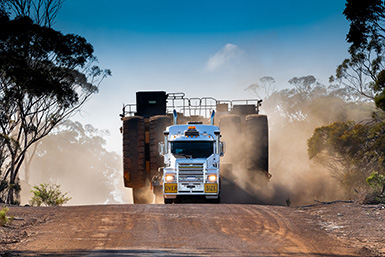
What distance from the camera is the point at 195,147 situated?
20891 millimetres

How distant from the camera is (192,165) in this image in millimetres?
20219

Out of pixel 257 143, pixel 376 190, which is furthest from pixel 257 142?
pixel 376 190

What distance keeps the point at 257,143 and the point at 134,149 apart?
20.2 ft

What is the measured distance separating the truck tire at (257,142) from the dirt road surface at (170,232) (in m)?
8.13

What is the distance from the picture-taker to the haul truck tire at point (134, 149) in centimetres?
2500

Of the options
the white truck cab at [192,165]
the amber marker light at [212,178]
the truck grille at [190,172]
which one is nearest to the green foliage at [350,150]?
the white truck cab at [192,165]

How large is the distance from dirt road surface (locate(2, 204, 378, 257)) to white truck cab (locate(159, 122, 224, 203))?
110 inches

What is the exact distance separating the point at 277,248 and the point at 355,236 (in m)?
2.77

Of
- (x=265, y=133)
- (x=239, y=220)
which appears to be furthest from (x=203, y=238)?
(x=265, y=133)

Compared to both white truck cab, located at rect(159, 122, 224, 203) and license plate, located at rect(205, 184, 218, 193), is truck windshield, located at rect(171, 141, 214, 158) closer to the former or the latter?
white truck cab, located at rect(159, 122, 224, 203)

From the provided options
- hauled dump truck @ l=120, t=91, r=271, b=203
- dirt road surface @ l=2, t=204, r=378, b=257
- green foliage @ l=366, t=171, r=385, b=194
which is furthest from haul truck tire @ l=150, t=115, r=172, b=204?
green foliage @ l=366, t=171, r=385, b=194

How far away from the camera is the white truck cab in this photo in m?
20.3

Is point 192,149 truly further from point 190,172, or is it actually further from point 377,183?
point 377,183

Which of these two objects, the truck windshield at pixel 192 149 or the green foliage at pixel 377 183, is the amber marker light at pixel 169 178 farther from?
the green foliage at pixel 377 183
